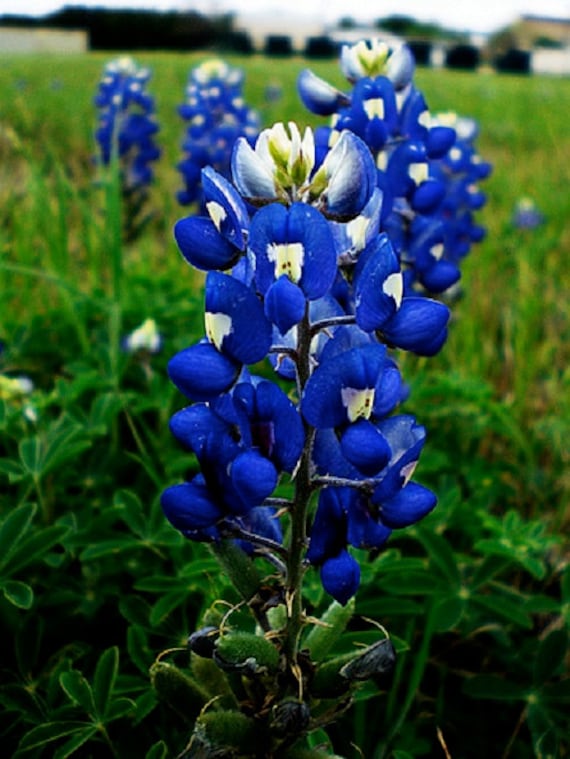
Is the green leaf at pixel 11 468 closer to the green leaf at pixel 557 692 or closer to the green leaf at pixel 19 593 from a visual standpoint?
the green leaf at pixel 19 593

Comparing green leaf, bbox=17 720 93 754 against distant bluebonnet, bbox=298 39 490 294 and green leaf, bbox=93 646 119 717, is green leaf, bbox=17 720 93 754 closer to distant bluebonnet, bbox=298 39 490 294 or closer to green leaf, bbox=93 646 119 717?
green leaf, bbox=93 646 119 717

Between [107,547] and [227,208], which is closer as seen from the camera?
[227,208]

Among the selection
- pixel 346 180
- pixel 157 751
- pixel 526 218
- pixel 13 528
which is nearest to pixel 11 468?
pixel 13 528

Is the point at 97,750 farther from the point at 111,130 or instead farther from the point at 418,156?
the point at 111,130

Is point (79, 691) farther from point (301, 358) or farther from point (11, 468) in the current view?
point (301, 358)

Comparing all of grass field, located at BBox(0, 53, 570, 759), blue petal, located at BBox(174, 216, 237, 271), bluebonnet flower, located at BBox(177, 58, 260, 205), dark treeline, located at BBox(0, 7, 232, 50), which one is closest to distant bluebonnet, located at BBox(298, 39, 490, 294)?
grass field, located at BBox(0, 53, 570, 759)
